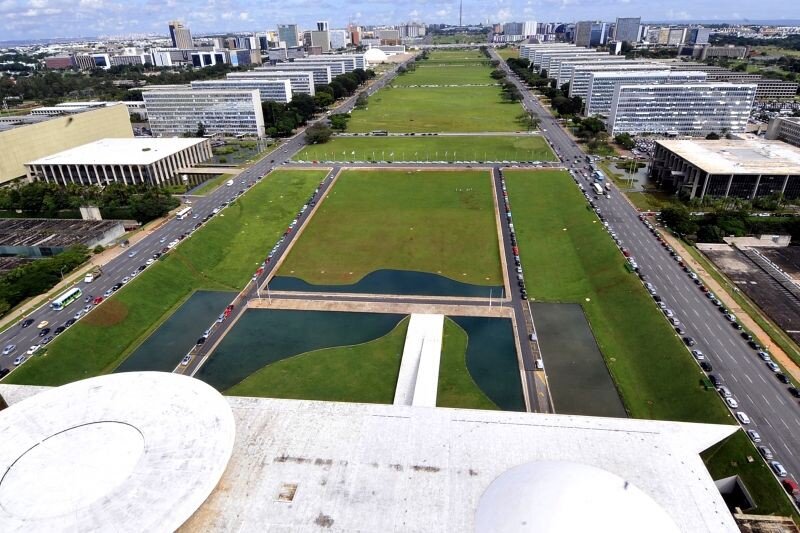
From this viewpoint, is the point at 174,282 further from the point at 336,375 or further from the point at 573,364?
the point at 573,364

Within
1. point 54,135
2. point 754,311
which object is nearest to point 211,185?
point 54,135

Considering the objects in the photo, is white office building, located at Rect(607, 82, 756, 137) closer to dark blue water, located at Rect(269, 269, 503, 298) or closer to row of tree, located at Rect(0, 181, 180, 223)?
dark blue water, located at Rect(269, 269, 503, 298)

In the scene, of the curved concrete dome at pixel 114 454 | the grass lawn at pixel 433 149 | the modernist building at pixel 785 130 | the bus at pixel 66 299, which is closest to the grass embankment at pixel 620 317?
the grass lawn at pixel 433 149

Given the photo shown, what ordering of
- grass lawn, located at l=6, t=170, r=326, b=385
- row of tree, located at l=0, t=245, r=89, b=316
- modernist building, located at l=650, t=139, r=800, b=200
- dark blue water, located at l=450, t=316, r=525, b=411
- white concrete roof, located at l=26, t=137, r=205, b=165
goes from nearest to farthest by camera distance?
1. dark blue water, located at l=450, t=316, r=525, b=411
2. grass lawn, located at l=6, t=170, r=326, b=385
3. row of tree, located at l=0, t=245, r=89, b=316
4. modernist building, located at l=650, t=139, r=800, b=200
5. white concrete roof, located at l=26, t=137, r=205, b=165

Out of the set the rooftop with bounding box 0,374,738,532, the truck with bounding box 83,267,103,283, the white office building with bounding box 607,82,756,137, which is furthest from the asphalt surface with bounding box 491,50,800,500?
the truck with bounding box 83,267,103,283

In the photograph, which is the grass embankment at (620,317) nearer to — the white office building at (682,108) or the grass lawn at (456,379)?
the grass lawn at (456,379)

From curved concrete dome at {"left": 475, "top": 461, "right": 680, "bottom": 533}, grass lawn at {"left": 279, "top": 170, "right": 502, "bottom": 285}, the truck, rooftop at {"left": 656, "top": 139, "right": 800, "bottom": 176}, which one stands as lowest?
grass lawn at {"left": 279, "top": 170, "right": 502, "bottom": 285}
